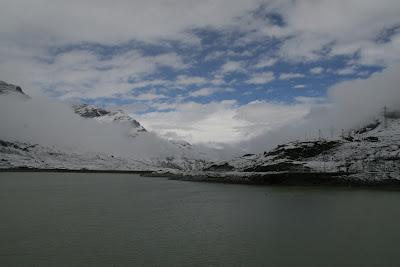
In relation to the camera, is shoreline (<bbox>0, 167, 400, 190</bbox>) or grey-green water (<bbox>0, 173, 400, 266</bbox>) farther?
shoreline (<bbox>0, 167, 400, 190</bbox>)

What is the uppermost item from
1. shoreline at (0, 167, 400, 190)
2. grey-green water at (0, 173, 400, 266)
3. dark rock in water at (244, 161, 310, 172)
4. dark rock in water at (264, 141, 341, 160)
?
Result: dark rock in water at (264, 141, 341, 160)

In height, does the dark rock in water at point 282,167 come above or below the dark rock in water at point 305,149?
below

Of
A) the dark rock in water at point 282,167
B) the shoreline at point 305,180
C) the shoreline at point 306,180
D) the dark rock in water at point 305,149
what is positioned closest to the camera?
the shoreline at point 306,180

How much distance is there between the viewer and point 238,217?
56000mm

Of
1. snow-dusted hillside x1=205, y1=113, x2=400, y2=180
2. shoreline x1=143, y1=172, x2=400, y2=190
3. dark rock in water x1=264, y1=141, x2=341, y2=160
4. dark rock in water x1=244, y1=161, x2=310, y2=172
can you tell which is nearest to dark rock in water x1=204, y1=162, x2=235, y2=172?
snow-dusted hillside x1=205, y1=113, x2=400, y2=180

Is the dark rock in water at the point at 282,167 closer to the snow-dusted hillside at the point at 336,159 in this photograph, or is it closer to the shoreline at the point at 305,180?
the snow-dusted hillside at the point at 336,159

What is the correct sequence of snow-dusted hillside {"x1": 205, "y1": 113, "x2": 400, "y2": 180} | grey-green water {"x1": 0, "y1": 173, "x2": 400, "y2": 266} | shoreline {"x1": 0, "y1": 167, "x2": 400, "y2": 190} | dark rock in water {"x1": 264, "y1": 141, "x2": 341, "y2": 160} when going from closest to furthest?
1. grey-green water {"x1": 0, "y1": 173, "x2": 400, "y2": 266}
2. shoreline {"x1": 0, "y1": 167, "x2": 400, "y2": 190}
3. snow-dusted hillside {"x1": 205, "y1": 113, "x2": 400, "y2": 180}
4. dark rock in water {"x1": 264, "y1": 141, "x2": 341, "y2": 160}

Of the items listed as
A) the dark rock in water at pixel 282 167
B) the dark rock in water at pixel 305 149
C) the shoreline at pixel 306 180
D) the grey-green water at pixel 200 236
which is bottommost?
the grey-green water at pixel 200 236

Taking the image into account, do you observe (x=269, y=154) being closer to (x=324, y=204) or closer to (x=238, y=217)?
(x=324, y=204)

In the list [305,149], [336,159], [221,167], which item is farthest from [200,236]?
[221,167]

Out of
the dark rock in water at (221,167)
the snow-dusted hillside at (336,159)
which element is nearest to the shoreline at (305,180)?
the snow-dusted hillside at (336,159)

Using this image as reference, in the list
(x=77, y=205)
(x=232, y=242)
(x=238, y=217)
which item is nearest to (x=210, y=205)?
(x=238, y=217)

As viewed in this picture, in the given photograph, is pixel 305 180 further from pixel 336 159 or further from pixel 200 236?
pixel 200 236

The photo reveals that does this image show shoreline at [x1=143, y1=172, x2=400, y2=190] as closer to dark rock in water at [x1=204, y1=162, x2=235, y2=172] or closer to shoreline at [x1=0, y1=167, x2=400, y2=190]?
shoreline at [x1=0, y1=167, x2=400, y2=190]
